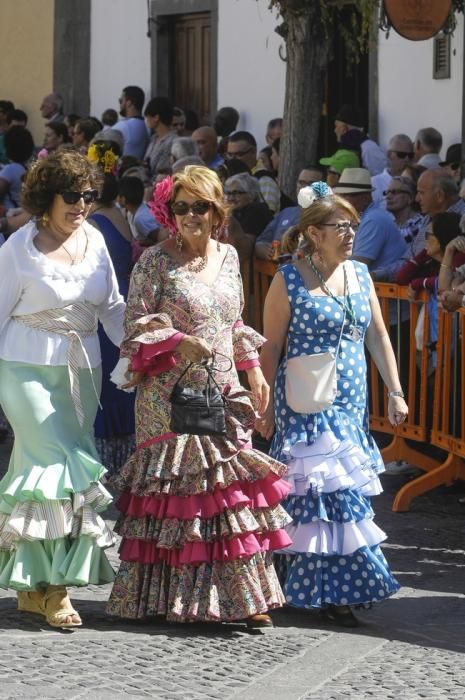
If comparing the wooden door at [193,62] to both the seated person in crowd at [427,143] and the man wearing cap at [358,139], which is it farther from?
the seated person in crowd at [427,143]

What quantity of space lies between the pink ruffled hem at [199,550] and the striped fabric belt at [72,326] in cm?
59

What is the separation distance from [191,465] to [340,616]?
0.92 m

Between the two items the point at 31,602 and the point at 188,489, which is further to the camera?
the point at 31,602

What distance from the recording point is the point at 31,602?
7.14 m

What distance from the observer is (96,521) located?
276 inches

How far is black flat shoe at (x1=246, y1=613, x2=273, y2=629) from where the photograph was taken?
6941 mm

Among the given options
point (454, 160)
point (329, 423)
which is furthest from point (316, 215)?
point (454, 160)

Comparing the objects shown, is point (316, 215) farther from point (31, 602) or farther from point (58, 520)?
point (31, 602)

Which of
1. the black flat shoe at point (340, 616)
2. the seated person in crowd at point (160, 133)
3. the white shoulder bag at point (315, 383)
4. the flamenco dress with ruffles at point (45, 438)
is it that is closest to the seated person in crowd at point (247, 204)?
the seated person in crowd at point (160, 133)

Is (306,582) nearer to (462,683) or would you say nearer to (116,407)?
(462,683)

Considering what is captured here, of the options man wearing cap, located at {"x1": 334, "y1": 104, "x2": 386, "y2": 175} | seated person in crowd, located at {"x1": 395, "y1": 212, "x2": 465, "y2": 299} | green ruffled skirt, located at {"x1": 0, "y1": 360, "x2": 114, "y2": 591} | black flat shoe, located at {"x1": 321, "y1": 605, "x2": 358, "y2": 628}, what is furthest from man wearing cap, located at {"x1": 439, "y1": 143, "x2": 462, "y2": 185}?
green ruffled skirt, located at {"x1": 0, "y1": 360, "x2": 114, "y2": 591}

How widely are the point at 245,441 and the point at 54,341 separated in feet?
2.86

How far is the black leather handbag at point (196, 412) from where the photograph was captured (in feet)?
22.2

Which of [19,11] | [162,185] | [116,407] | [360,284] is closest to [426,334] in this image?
[116,407]
